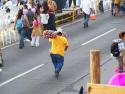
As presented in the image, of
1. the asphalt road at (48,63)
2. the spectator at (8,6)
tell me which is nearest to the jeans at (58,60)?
the asphalt road at (48,63)

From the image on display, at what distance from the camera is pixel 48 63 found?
18.2 m

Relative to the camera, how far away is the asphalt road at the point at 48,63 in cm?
1509

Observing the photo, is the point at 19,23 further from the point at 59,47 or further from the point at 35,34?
the point at 59,47

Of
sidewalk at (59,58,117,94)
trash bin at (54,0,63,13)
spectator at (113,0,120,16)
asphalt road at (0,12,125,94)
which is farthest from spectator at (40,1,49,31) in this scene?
spectator at (113,0,120,16)

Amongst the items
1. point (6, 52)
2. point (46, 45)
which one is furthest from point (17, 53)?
point (46, 45)

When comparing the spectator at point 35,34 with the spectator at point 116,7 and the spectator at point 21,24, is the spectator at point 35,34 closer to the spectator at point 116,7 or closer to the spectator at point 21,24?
the spectator at point 21,24

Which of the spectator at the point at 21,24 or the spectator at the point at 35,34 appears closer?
the spectator at the point at 21,24

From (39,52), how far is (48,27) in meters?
4.34

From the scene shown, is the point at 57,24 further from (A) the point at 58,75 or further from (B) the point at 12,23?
(A) the point at 58,75

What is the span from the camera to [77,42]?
22234mm

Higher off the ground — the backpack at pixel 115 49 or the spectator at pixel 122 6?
the backpack at pixel 115 49

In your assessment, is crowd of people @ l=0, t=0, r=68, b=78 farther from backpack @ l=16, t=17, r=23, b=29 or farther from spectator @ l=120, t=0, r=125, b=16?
spectator @ l=120, t=0, r=125, b=16

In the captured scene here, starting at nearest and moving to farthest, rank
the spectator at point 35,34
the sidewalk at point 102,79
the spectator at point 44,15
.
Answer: the sidewalk at point 102,79 → the spectator at point 35,34 → the spectator at point 44,15

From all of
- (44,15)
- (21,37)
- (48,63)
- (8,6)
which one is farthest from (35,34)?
(8,6)
